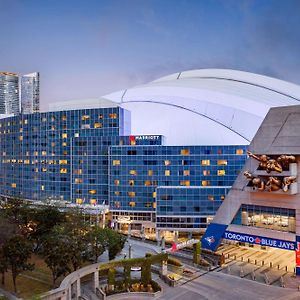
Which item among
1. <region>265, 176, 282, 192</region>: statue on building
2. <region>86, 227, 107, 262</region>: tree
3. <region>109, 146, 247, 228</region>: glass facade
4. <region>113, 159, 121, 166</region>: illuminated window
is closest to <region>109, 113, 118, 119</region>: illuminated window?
<region>109, 146, 247, 228</region>: glass facade

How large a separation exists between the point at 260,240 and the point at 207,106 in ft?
133

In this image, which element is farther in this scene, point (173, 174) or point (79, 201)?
point (79, 201)

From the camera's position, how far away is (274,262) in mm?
50750

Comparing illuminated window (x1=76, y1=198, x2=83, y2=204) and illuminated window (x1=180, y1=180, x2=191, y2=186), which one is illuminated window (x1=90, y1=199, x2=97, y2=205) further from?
illuminated window (x1=180, y1=180, x2=191, y2=186)

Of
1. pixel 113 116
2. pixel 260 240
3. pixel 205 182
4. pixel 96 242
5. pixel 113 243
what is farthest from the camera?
pixel 113 116

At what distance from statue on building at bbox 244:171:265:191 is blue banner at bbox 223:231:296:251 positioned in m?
6.89

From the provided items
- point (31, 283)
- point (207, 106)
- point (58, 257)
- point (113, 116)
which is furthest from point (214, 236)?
point (113, 116)

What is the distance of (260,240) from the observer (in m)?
48.8

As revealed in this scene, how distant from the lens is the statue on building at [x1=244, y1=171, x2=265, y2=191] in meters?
47.2

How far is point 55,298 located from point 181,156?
156ft

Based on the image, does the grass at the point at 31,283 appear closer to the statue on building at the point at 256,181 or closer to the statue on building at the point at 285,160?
the statue on building at the point at 256,181

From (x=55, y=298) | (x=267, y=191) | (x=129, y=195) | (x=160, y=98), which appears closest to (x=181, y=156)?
(x=129, y=195)

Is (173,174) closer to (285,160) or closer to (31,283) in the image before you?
(285,160)

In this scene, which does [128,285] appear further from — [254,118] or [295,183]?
[254,118]
